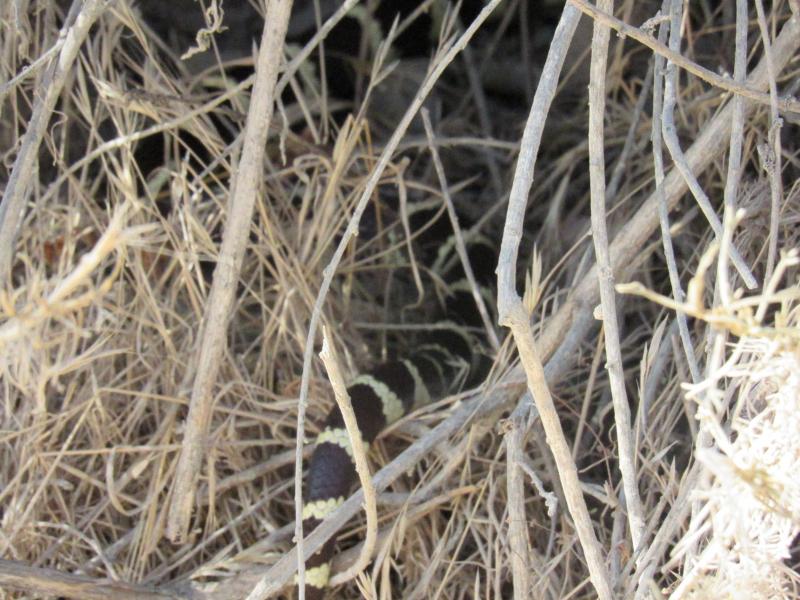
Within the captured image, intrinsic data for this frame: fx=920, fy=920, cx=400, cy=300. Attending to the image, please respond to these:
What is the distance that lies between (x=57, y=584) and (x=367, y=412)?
2.54 feet

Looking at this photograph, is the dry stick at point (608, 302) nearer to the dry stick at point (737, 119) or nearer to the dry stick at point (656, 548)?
the dry stick at point (656, 548)

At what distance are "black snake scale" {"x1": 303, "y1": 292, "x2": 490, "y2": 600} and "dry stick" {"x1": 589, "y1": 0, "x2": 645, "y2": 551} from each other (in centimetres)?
75

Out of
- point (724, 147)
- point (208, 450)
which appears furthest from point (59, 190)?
point (724, 147)

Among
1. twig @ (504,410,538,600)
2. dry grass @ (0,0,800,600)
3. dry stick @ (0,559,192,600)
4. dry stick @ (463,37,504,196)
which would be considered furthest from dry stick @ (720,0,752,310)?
dry stick @ (0,559,192,600)

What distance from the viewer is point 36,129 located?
183 cm

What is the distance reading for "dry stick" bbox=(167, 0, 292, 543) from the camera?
1.96 m

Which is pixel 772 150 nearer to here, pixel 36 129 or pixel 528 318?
pixel 528 318

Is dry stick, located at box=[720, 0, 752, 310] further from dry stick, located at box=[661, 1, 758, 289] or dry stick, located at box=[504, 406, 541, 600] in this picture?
dry stick, located at box=[504, 406, 541, 600]

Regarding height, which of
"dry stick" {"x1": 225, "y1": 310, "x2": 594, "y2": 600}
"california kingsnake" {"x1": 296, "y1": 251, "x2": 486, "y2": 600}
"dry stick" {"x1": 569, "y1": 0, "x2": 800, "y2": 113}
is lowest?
"california kingsnake" {"x1": 296, "y1": 251, "x2": 486, "y2": 600}

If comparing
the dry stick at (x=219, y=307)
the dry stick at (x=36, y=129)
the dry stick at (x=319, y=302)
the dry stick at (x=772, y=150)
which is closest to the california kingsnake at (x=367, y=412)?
the dry stick at (x=219, y=307)

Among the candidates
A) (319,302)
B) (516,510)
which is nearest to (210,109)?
(319,302)

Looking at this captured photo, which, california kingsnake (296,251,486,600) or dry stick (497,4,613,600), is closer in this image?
dry stick (497,4,613,600)

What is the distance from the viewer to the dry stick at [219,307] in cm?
196

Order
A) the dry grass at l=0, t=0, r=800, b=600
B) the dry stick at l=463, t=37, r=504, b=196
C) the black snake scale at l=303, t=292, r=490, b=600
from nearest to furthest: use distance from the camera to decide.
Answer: the dry grass at l=0, t=0, r=800, b=600
the black snake scale at l=303, t=292, r=490, b=600
the dry stick at l=463, t=37, r=504, b=196
